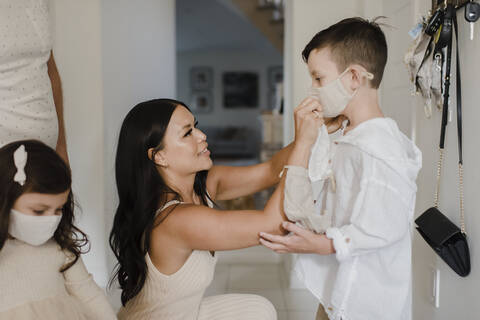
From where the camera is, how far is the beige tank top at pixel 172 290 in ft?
4.43

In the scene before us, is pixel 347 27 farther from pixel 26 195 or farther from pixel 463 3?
pixel 26 195

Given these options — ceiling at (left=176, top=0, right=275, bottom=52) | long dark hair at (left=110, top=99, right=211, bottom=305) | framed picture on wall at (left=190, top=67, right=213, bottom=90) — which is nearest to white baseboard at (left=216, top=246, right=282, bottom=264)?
long dark hair at (left=110, top=99, right=211, bottom=305)

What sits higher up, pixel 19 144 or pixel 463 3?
pixel 463 3

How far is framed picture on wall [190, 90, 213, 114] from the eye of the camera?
1174 centimetres

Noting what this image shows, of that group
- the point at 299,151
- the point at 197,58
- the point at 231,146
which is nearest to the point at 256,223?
the point at 299,151

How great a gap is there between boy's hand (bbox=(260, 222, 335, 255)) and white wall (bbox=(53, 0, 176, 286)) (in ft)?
5.88

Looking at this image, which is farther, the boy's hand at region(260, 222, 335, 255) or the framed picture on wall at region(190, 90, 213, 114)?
the framed picture on wall at region(190, 90, 213, 114)

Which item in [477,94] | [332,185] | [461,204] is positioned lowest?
[461,204]

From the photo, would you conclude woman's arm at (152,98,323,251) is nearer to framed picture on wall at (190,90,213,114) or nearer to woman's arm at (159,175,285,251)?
woman's arm at (159,175,285,251)

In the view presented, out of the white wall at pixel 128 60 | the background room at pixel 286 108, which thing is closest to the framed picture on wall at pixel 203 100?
the background room at pixel 286 108

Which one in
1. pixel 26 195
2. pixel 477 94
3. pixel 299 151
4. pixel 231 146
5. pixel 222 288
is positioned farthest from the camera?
pixel 231 146

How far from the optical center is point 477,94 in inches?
56.4

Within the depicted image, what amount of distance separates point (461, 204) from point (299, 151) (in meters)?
0.71

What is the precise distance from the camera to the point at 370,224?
108cm
